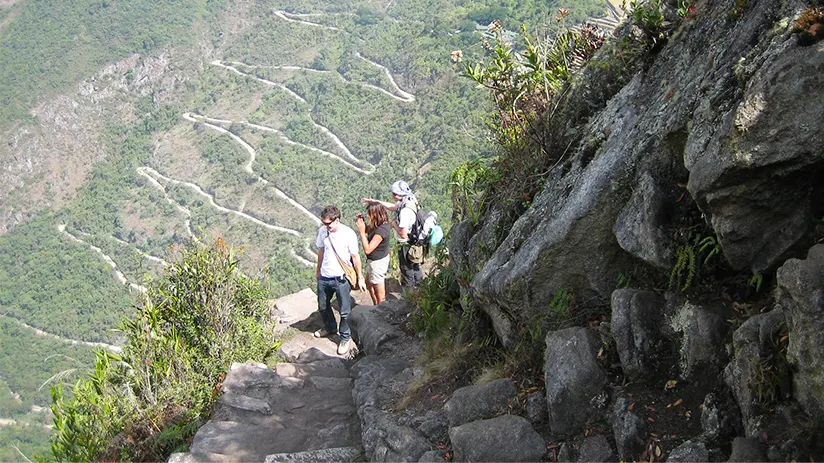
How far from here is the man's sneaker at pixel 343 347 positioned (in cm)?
722

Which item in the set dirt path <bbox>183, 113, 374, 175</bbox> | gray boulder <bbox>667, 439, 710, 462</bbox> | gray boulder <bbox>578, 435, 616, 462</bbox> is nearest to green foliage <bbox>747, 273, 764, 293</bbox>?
gray boulder <bbox>667, 439, 710, 462</bbox>

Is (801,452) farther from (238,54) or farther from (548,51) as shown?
(238,54)

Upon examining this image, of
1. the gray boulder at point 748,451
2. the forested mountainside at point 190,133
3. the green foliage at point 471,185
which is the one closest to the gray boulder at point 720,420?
the gray boulder at point 748,451

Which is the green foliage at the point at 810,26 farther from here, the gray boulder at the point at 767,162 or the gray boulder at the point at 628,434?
the gray boulder at the point at 628,434

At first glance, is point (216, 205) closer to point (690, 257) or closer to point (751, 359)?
point (690, 257)

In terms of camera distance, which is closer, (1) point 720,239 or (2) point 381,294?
(1) point 720,239

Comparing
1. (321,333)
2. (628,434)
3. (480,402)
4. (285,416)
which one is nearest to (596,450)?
Result: (628,434)

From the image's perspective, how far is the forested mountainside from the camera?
63875mm

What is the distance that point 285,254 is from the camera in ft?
202

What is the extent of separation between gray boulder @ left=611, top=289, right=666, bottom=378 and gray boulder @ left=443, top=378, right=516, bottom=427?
791 mm

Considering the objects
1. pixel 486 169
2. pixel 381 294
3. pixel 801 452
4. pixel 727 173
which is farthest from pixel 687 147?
pixel 381 294

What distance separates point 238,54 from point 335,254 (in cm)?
12301

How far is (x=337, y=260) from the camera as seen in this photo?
23.1ft

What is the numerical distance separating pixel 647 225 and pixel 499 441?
1.36 m
